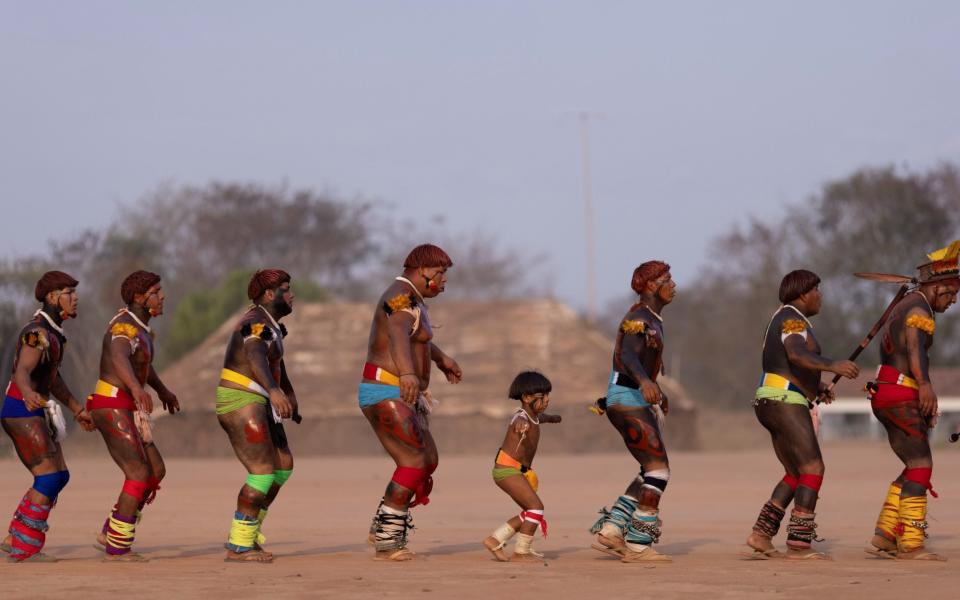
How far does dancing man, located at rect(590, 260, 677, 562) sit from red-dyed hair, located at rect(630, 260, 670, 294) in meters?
0.02

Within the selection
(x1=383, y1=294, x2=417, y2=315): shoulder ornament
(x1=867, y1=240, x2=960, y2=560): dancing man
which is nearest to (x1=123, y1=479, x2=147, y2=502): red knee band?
(x1=383, y1=294, x2=417, y2=315): shoulder ornament

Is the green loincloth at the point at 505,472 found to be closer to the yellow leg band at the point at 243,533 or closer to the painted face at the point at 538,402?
the painted face at the point at 538,402

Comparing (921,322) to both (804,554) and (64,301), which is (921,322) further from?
(64,301)

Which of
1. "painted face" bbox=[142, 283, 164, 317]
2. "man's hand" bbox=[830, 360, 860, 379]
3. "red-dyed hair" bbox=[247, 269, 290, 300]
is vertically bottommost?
"man's hand" bbox=[830, 360, 860, 379]

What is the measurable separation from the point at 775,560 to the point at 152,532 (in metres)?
5.63

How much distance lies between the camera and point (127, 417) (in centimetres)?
1066

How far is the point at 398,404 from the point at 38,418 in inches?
99.5

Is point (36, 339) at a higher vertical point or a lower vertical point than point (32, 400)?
higher

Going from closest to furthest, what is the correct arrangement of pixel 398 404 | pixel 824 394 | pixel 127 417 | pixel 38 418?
pixel 398 404 < pixel 127 417 < pixel 38 418 < pixel 824 394

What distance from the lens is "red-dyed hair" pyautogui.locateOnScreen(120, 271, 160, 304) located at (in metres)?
10.9

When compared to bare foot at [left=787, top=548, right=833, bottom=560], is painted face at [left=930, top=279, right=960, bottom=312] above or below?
above

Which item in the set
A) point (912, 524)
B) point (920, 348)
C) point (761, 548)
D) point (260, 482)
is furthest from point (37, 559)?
point (920, 348)

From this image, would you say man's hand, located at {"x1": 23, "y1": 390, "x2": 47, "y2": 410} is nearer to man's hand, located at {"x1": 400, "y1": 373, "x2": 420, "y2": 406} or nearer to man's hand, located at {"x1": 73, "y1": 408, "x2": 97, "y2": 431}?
man's hand, located at {"x1": 73, "y1": 408, "x2": 97, "y2": 431}

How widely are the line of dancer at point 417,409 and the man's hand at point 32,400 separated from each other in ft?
0.15
